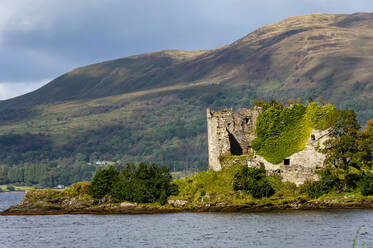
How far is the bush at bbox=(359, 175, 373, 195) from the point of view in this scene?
72838mm

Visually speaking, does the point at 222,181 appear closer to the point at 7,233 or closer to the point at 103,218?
the point at 103,218

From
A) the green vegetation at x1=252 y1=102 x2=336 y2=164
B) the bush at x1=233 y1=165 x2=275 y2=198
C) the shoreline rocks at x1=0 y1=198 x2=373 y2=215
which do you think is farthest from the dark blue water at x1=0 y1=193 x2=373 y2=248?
the green vegetation at x1=252 y1=102 x2=336 y2=164

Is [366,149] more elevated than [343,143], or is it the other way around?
[343,143]

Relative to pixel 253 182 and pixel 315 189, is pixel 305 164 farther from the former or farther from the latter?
pixel 253 182

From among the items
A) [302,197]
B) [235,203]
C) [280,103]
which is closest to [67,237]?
[235,203]

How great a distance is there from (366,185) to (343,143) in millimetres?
6005

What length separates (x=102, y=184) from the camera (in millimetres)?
87562

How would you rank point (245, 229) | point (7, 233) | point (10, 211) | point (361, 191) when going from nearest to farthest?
point (245, 229), point (7, 233), point (361, 191), point (10, 211)

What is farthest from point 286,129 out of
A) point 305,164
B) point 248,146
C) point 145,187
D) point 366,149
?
point 145,187

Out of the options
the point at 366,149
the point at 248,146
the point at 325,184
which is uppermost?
the point at 248,146

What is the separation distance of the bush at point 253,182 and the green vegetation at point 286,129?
2.60m

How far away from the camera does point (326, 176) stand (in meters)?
74.6

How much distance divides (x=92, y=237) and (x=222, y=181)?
23370 millimetres

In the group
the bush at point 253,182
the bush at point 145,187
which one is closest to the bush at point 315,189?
the bush at point 253,182
